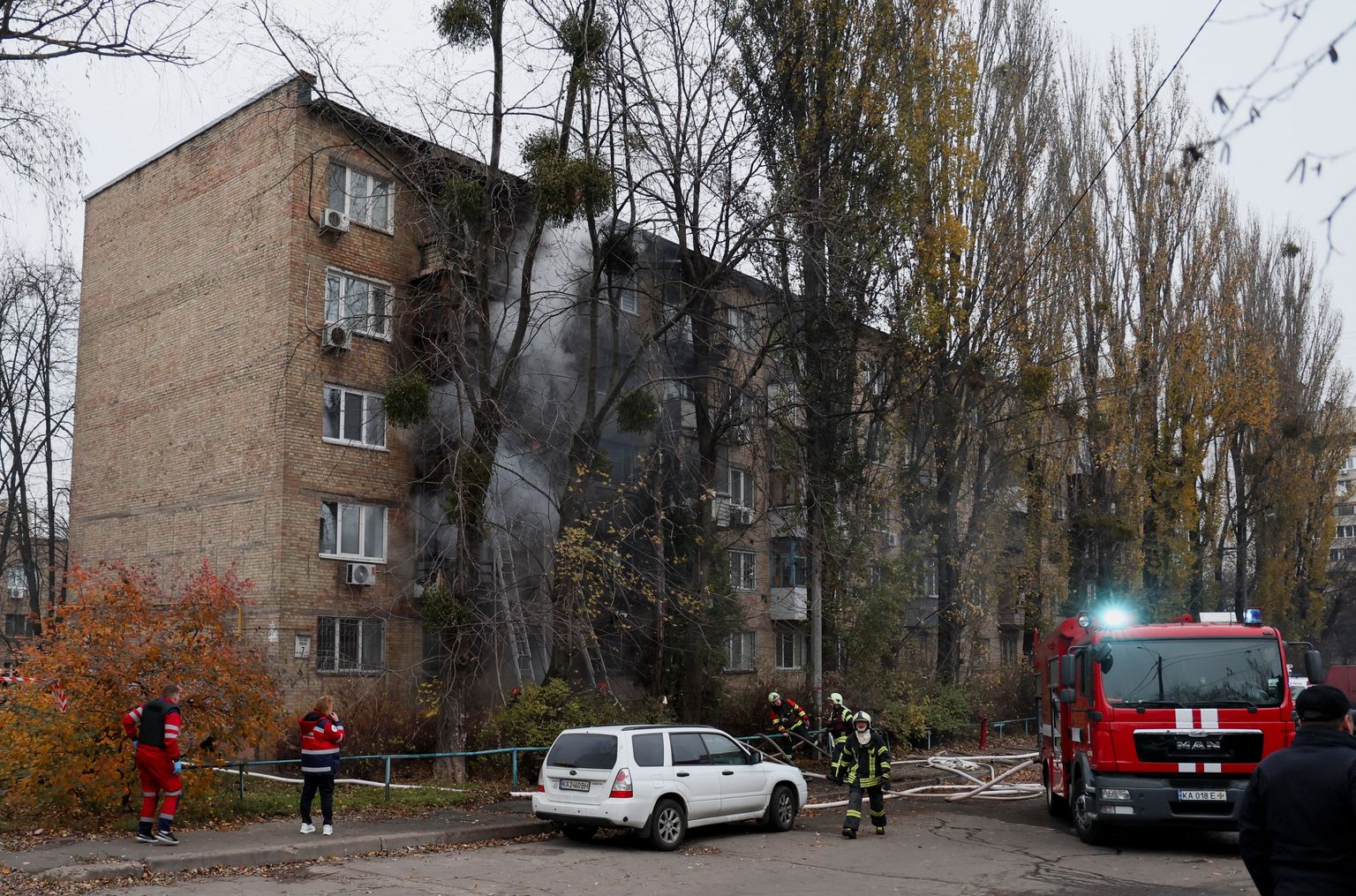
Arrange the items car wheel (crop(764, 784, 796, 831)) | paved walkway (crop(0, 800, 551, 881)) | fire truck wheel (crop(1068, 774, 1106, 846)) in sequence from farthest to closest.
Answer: car wheel (crop(764, 784, 796, 831)) → fire truck wheel (crop(1068, 774, 1106, 846)) → paved walkway (crop(0, 800, 551, 881))

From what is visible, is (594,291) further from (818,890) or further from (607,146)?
(818,890)

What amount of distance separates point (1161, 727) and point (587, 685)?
11301 millimetres

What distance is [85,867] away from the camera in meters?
10.0

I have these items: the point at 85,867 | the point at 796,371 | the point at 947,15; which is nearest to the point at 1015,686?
the point at 796,371

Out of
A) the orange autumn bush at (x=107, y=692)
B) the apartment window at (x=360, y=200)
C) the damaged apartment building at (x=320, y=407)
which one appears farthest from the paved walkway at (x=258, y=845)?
the apartment window at (x=360, y=200)

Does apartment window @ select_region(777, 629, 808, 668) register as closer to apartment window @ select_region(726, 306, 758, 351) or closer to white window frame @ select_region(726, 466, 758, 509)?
white window frame @ select_region(726, 466, 758, 509)

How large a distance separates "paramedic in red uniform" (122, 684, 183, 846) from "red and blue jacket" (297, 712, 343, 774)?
133 cm

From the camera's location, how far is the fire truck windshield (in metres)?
12.4

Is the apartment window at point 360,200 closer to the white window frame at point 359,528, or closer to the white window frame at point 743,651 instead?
the white window frame at point 359,528

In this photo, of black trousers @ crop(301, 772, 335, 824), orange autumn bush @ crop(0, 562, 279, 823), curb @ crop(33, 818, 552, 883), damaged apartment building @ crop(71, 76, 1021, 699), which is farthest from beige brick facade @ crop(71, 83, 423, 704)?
black trousers @ crop(301, 772, 335, 824)

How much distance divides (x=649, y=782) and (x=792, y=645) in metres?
21.1

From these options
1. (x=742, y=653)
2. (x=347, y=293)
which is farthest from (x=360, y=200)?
(x=742, y=653)

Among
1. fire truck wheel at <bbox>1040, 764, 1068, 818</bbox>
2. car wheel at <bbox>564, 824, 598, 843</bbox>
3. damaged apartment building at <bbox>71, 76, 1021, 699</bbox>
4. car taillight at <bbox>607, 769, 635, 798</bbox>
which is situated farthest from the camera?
damaged apartment building at <bbox>71, 76, 1021, 699</bbox>

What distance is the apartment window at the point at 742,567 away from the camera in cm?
2940
